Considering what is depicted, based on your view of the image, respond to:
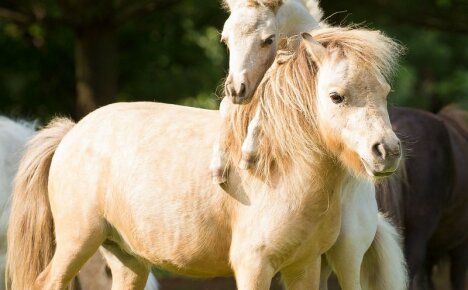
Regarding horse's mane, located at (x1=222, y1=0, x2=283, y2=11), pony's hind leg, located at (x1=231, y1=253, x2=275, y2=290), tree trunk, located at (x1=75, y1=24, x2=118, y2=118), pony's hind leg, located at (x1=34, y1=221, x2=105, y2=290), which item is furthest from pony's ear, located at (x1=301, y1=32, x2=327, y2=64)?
tree trunk, located at (x1=75, y1=24, x2=118, y2=118)

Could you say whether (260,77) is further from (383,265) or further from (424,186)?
(424,186)

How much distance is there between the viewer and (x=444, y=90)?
1905cm

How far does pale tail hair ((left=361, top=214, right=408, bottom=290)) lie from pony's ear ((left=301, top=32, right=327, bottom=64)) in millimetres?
1324

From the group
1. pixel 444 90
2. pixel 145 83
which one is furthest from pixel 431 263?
pixel 444 90

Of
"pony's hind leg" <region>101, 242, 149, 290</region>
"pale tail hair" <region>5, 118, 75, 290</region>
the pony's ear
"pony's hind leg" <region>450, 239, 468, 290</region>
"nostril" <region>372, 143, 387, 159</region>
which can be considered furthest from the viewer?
"pony's hind leg" <region>450, 239, 468, 290</region>

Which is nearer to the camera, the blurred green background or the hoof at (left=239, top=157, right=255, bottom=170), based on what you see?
the hoof at (left=239, top=157, right=255, bottom=170)

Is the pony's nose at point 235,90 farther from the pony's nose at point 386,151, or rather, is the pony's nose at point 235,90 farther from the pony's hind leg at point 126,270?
the pony's hind leg at point 126,270

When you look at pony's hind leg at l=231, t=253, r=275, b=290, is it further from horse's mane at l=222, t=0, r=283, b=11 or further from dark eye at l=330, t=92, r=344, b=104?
horse's mane at l=222, t=0, r=283, b=11

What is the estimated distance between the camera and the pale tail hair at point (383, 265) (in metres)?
5.64

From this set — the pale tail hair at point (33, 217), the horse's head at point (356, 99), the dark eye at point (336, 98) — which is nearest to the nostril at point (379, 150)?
the horse's head at point (356, 99)

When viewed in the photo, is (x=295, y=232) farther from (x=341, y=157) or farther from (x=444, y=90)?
(x=444, y=90)

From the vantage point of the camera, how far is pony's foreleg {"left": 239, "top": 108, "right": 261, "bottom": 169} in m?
4.90

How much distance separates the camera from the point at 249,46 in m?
5.05

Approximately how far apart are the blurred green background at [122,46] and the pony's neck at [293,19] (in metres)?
6.16
